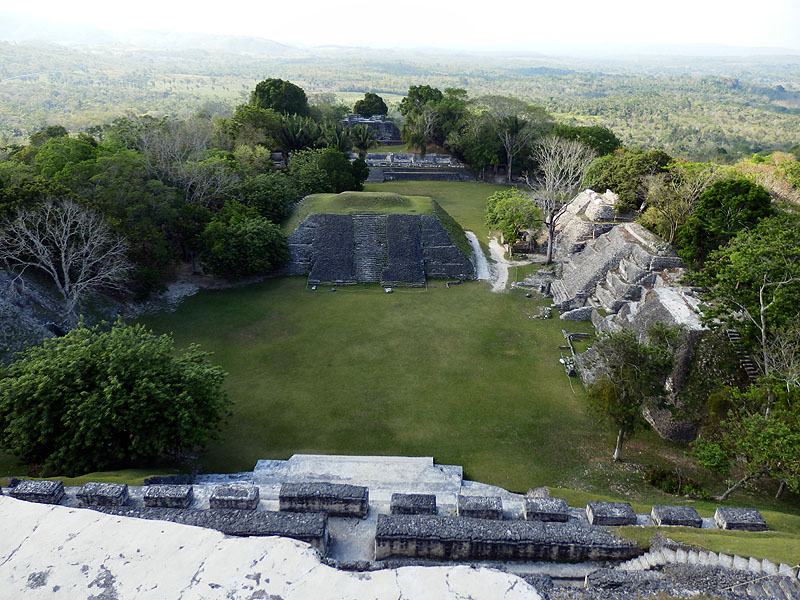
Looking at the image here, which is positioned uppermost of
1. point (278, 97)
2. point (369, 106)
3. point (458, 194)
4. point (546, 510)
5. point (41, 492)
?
point (278, 97)

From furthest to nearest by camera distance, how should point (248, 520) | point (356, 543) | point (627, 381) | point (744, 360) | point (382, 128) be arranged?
point (382, 128)
point (744, 360)
point (627, 381)
point (356, 543)
point (248, 520)

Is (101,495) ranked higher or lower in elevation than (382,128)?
higher

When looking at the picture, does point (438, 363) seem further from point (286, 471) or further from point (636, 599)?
point (636, 599)

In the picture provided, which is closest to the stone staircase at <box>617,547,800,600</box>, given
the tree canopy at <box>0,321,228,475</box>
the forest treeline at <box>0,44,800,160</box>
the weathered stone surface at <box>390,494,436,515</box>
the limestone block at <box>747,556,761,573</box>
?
the limestone block at <box>747,556,761,573</box>

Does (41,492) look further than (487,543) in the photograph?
Yes

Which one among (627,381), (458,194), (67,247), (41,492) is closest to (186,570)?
(41,492)

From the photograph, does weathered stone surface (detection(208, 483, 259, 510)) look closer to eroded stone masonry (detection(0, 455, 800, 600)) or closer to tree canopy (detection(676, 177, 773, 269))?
eroded stone masonry (detection(0, 455, 800, 600))

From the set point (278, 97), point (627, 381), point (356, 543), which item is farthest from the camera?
point (278, 97)

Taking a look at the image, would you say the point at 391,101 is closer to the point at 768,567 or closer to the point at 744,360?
the point at 744,360
